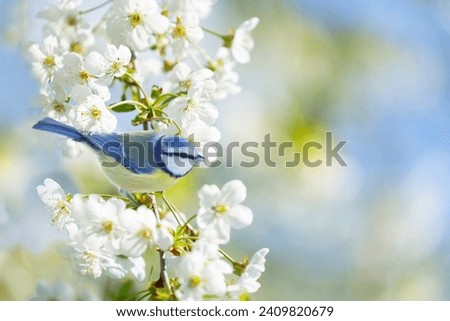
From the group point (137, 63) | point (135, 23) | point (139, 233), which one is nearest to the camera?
point (139, 233)

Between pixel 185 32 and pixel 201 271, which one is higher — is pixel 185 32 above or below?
above

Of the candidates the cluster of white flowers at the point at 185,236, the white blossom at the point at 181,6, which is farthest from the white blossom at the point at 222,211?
the white blossom at the point at 181,6

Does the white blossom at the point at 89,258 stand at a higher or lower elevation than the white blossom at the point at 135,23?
lower

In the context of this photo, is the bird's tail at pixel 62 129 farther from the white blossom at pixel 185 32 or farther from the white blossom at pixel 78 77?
the white blossom at pixel 185 32

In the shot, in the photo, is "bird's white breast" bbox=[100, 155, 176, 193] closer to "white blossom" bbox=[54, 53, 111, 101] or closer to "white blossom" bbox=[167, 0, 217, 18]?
"white blossom" bbox=[54, 53, 111, 101]

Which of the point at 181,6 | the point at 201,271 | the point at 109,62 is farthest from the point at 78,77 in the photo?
the point at 201,271

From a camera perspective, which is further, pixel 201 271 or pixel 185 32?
pixel 185 32

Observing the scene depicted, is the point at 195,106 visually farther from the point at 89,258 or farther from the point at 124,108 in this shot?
the point at 89,258
